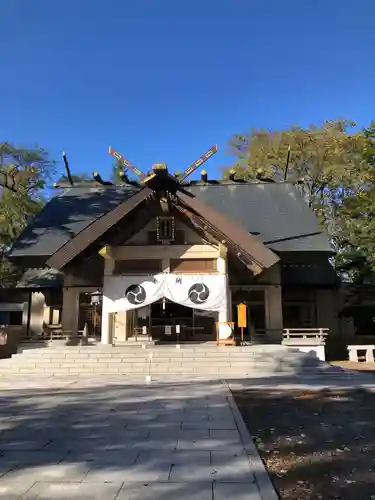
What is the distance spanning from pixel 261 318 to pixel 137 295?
23.1 feet

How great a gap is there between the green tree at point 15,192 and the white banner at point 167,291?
44.3 feet

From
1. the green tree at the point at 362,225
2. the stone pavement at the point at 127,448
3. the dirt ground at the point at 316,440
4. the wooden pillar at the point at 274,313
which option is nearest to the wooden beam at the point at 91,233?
the stone pavement at the point at 127,448

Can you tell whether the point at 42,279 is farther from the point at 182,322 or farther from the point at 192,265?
the point at 192,265

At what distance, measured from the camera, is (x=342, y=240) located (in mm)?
26734

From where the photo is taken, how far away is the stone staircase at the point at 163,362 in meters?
14.3

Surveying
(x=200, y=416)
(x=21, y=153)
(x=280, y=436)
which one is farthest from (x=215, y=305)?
(x=21, y=153)

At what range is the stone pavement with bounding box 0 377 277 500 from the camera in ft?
13.7

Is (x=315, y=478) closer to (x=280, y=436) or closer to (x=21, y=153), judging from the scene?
(x=280, y=436)

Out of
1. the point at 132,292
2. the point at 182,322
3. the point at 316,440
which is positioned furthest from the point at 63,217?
the point at 316,440

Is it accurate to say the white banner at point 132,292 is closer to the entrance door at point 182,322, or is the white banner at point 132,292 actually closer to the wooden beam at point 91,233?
the wooden beam at point 91,233

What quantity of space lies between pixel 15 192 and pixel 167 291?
16603mm

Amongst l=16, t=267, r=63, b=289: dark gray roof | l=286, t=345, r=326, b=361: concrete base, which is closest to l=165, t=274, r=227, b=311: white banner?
l=286, t=345, r=326, b=361: concrete base

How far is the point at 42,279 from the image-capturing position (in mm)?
23125

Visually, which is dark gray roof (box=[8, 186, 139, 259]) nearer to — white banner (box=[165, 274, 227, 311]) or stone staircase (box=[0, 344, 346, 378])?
white banner (box=[165, 274, 227, 311])
